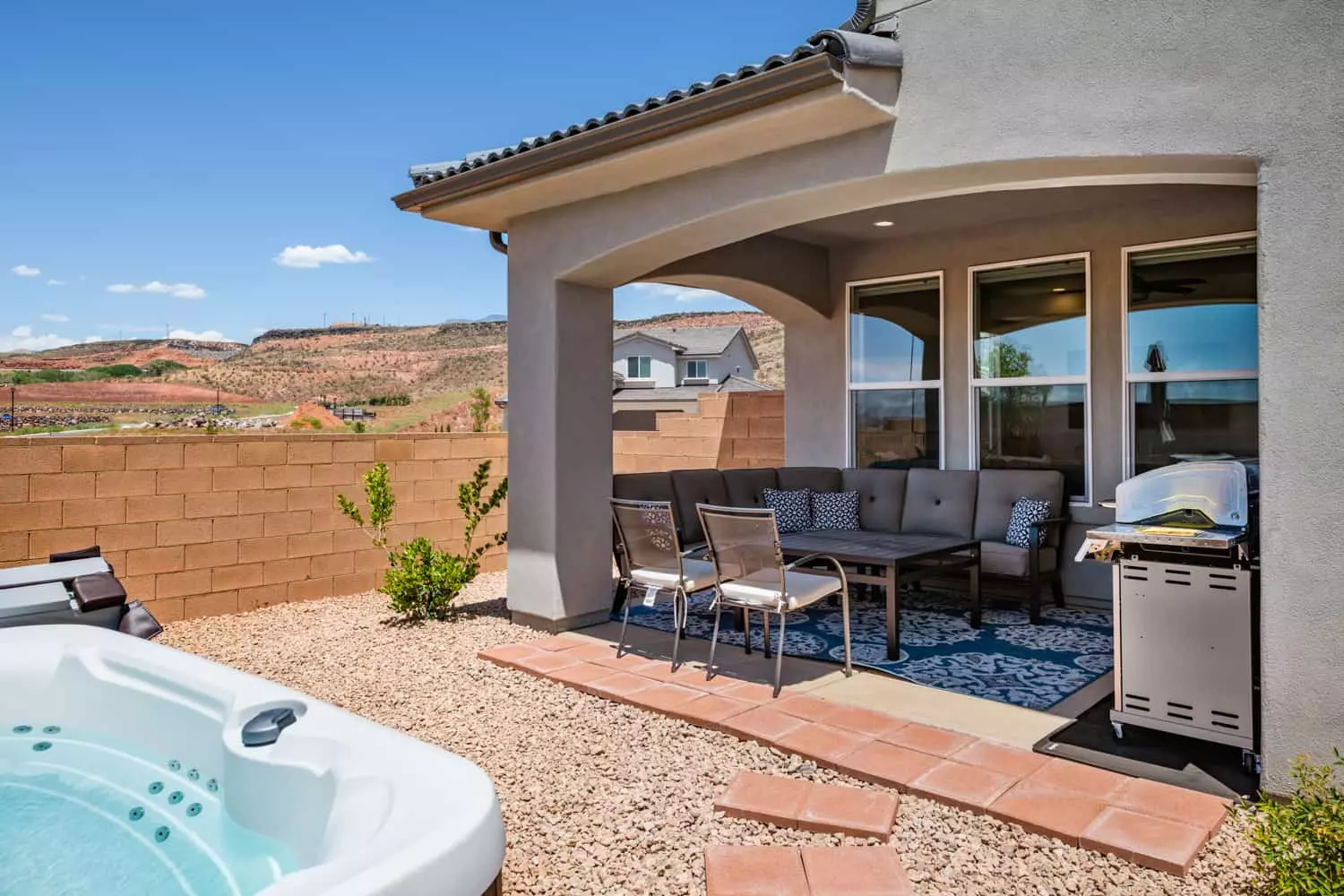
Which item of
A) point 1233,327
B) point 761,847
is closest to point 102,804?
point 761,847

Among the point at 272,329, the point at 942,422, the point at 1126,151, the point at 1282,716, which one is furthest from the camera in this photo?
the point at 272,329

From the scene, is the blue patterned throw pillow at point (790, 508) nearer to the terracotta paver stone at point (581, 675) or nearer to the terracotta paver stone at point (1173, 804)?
the terracotta paver stone at point (581, 675)

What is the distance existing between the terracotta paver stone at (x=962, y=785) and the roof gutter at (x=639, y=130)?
3.17 m

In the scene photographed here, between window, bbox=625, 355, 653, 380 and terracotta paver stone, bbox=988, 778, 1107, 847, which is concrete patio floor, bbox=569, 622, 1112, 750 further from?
window, bbox=625, 355, 653, 380

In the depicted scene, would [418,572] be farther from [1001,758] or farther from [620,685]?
[1001,758]

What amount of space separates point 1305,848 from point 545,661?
12.7 ft

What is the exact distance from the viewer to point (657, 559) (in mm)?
5227

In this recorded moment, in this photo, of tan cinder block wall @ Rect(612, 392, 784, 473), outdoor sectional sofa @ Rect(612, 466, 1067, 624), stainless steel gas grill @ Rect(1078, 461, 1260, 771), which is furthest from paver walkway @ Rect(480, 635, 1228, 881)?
tan cinder block wall @ Rect(612, 392, 784, 473)

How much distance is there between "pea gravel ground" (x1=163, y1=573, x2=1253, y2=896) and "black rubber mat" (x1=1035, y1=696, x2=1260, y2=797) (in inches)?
17.4

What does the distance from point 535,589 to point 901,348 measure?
14.4 ft

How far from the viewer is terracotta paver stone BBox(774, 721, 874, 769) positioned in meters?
3.68

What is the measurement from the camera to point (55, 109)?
26188 mm

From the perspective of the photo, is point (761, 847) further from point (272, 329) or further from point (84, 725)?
point (272, 329)

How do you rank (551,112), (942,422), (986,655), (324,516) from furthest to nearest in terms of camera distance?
(551,112) < (942,422) < (324,516) < (986,655)
